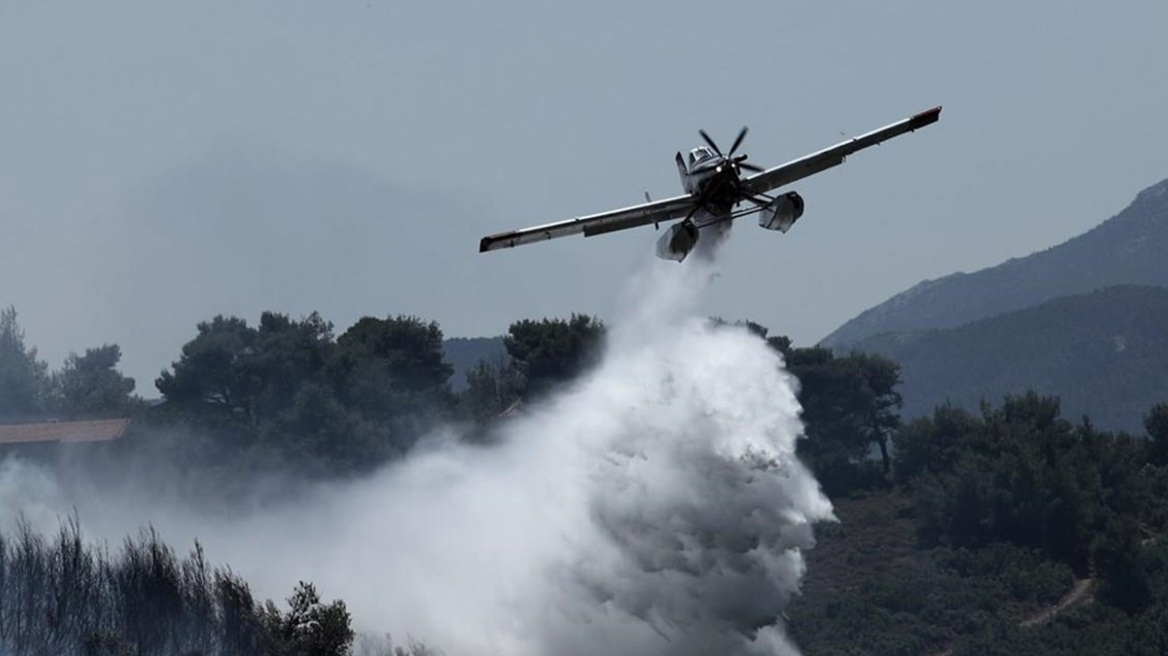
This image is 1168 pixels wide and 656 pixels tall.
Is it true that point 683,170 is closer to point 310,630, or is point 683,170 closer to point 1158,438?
point 310,630

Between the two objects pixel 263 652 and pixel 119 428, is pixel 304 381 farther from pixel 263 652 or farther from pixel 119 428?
pixel 263 652

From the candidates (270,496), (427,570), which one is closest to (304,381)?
(270,496)

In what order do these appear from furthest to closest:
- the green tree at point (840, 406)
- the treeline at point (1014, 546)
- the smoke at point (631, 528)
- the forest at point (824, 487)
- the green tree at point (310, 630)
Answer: the green tree at point (840, 406) < the treeline at point (1014, 546) < the forest at point (824, 487) < the green tree at point (310, 630) < the smoke at point (631, 528)

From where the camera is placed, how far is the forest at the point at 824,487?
79.1 metres

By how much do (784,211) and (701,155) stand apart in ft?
11.0

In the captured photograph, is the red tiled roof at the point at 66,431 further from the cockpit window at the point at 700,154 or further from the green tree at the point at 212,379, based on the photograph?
the cockpit window at the point at 700,154

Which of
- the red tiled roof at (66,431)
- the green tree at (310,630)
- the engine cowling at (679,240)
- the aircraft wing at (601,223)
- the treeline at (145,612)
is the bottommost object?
the green tree at (310,630)

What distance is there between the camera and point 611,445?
2766 inches

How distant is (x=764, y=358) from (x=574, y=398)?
1212 centimetres

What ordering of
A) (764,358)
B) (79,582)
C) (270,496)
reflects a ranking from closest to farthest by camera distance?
(764,358)
(79,582)
(270,496)

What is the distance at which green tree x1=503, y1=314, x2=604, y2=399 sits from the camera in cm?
14062

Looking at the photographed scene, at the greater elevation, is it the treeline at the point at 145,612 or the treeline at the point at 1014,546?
the treeline at the point at 145,612

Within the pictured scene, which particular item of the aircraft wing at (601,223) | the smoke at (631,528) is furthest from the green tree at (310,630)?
the aircraft wing at (601,223)

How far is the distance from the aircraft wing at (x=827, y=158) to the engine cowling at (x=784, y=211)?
139 cm
